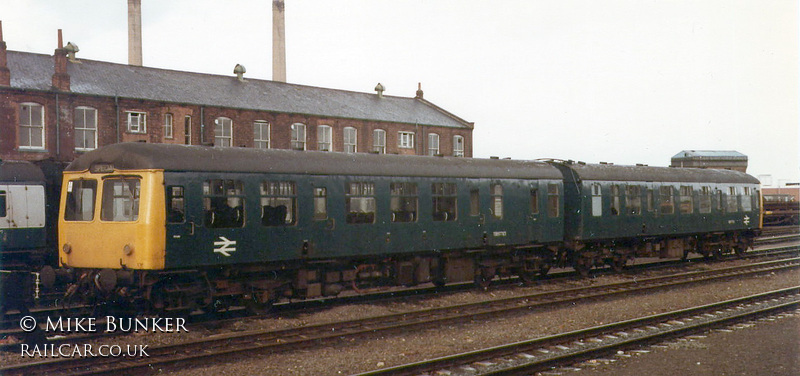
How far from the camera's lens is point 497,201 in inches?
762

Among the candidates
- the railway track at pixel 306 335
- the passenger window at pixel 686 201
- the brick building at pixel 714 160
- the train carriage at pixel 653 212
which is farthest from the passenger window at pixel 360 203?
the brick building at pixel 714 160

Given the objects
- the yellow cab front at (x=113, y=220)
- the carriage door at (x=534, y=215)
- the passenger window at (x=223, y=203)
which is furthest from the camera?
the carriage door at (x=534, y=215)

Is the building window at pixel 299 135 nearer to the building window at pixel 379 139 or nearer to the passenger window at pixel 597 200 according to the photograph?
the building window at pixel 379 139

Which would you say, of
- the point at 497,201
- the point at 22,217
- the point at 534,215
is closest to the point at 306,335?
the point at 497,201

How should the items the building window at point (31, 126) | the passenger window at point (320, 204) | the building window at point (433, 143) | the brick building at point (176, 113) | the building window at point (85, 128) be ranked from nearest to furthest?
the passenger window at point (320, 204) < the building window at point (31, 126) < the brick building at point (176, 113) < the building window at point (85, 128) < the building window at point (433, 143)

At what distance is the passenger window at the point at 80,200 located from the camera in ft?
44.2

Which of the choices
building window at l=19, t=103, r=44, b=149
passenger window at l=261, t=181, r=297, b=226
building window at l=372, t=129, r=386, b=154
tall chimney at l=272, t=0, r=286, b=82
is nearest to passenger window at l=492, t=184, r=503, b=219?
passenger window at l=261, t=181, r=297, b=226

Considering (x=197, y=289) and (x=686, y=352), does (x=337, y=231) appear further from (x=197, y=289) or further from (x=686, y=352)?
(x=686, y=352)

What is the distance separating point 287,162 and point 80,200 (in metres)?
4.11

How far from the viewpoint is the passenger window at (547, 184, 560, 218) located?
→ 2088 cm

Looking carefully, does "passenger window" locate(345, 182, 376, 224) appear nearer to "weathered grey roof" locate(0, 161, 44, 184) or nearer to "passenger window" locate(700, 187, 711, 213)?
"weathered grey roof" locate(0, 161, 44, 184)

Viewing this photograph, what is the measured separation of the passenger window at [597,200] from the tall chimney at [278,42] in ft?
111

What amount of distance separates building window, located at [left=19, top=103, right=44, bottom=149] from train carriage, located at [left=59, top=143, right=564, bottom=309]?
21987 millimetres

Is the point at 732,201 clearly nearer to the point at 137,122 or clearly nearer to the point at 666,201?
the point at 666,201
